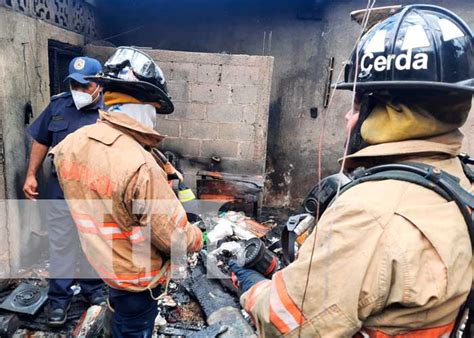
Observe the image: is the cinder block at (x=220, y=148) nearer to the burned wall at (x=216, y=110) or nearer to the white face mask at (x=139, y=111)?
the burned wall at (x=216, y=110)

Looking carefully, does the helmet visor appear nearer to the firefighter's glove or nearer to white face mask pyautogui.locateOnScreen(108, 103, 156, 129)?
white face mask pyautogui.locateOnScreen(108, 103, 156, 129)

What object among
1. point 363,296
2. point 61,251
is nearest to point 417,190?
point 363,296

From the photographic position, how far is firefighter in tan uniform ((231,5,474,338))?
0.91m

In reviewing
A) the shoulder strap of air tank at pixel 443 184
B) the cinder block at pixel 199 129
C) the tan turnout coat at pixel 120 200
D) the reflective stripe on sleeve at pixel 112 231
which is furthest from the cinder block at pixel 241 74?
the shoulder strap of air tank at pixel 443 184

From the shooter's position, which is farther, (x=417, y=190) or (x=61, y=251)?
(x=61, y=251)

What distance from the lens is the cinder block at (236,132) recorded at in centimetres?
504

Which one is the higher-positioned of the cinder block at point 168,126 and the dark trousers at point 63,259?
the cinder block at point 168,126

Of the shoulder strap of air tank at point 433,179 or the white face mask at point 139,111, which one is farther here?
the white face mask at point 139,111

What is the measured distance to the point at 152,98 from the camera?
210cm

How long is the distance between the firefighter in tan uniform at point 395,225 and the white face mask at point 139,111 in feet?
4.17

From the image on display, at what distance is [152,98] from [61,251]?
1878 mm

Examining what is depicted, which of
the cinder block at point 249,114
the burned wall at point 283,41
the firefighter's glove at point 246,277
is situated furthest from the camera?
the burned wall at point 283,41

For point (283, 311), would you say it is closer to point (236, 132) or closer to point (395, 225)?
point (395, 225)

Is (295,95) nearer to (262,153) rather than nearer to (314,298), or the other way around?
(262,153)
